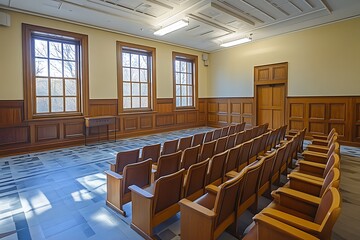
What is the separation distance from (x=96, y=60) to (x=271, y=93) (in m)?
6.28

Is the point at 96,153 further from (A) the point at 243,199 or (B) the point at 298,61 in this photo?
(B) the point at 298,61

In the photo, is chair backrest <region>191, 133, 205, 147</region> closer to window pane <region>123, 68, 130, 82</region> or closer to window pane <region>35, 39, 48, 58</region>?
window pane <region>123, 68, 130, 82</region>

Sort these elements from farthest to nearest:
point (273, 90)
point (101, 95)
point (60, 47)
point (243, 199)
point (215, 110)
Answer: point (215, 110), point (273, 90), point (101, 95), point (60, 47), point (243, 199)

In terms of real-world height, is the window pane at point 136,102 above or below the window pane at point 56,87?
below

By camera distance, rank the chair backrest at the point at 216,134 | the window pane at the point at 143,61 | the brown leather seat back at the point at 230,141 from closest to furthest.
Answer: the brown leather seat back at the point at 230,141, the chair backrest at the point at 216,134, the window pane at the point at 143,61

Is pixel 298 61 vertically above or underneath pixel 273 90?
above

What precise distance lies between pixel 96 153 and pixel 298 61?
6941mm

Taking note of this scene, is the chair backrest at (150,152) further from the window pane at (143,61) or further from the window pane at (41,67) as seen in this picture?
the window pane at (143,61)

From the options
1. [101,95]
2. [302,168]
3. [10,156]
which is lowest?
[10,156]

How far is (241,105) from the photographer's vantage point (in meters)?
9.27

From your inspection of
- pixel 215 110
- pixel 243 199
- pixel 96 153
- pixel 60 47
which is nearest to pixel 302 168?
pixel 243 199

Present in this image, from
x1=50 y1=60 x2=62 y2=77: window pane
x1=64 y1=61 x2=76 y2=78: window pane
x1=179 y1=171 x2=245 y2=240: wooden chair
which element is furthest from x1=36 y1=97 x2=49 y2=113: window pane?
x1=179 y1=171 x2=245 y2=240: wooden chair

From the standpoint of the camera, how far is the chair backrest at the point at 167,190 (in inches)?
79.0

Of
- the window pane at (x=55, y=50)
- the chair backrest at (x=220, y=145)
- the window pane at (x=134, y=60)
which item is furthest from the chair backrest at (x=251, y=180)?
the window pane at (x=134, y=60)
